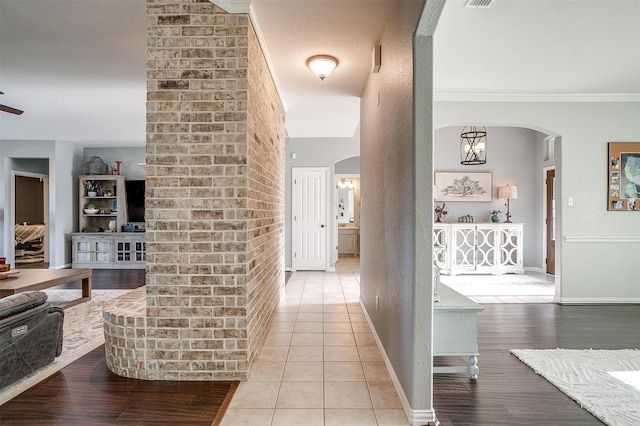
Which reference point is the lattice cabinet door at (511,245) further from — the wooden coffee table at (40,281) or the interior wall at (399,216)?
the wooden coffee table at (40,281)

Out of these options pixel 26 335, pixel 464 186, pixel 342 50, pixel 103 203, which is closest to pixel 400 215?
pixel 342 50

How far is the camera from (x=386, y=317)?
8.61ft

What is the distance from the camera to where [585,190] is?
14.4 ft

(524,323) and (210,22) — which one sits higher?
(210,22)

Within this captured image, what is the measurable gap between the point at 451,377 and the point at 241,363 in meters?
1.52

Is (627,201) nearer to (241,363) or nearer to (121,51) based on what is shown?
(241,363)

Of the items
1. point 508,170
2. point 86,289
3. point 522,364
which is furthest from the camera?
point 508,170

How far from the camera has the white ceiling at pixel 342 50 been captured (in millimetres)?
2559

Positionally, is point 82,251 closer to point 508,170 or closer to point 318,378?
point 318,378

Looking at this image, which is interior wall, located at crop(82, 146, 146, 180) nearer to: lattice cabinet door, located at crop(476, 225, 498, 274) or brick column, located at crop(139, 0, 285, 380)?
brick column, located at crop(139, 0, 285, 380)

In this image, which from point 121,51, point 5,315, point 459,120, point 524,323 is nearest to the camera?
point 5,315

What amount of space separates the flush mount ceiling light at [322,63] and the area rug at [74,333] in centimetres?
320

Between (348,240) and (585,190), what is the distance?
5.72 metres

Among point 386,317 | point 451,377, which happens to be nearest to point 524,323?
point 451,377
